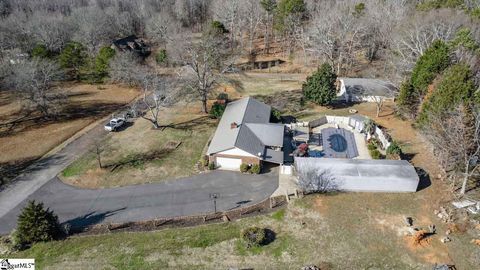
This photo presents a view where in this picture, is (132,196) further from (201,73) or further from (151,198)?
(201,73)

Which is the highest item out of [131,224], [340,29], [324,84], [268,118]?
[340,29]

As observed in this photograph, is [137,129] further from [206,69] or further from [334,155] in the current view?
[334,155]

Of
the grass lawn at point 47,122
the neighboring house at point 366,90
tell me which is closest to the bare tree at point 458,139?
the neighboring house at point 366,90

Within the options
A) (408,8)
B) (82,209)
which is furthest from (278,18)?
(82,209)

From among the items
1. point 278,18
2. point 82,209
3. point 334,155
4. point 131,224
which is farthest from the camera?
point 278,18

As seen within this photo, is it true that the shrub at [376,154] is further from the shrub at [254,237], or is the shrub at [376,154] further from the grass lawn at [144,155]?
the grass lawn at [144,155]

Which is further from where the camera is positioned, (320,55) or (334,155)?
(320,55)
